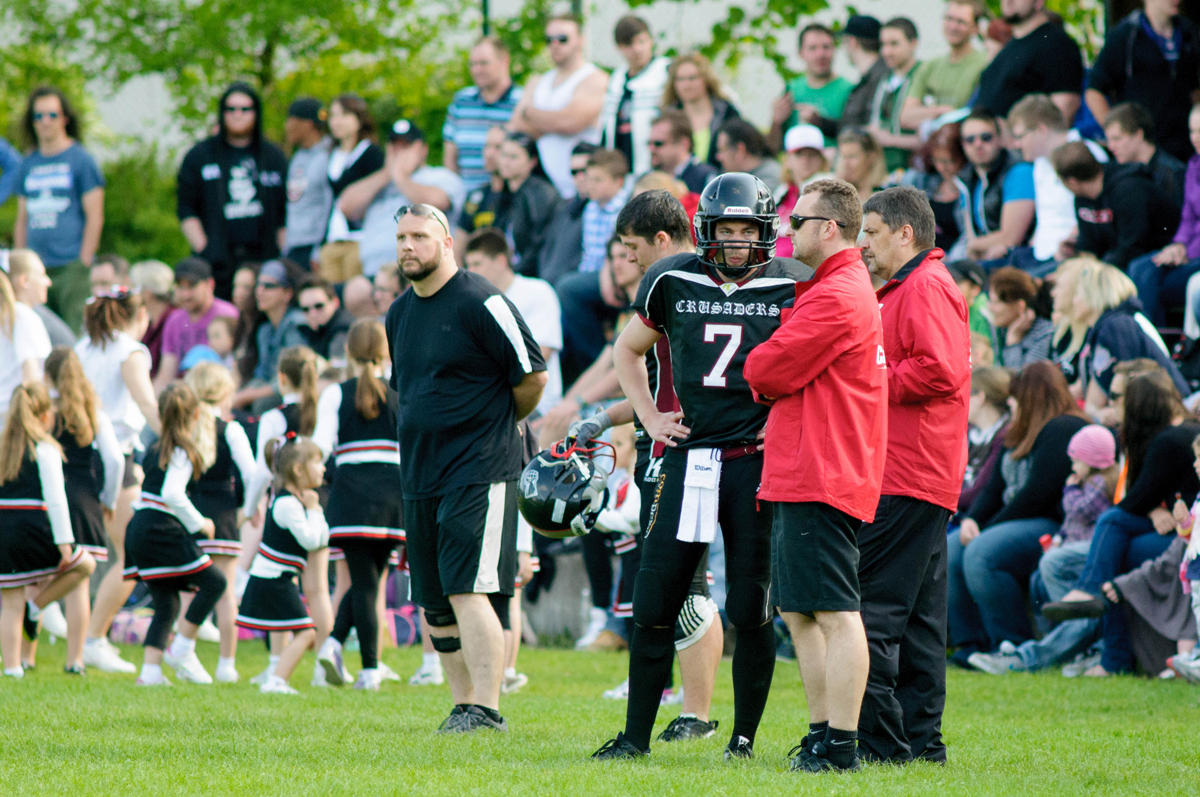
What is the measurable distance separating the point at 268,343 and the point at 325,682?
18.5 ft

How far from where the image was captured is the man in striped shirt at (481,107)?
15.6 m

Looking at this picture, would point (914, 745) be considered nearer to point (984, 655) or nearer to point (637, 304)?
point (637, 304)

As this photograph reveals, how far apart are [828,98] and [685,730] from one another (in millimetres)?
9894

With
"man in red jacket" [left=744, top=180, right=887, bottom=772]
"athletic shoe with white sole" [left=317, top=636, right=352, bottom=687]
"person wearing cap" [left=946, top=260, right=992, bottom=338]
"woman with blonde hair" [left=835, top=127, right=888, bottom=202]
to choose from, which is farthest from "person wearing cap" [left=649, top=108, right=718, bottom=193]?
"man in red jacket" [left=744, top=180, right=887, bottom=772]

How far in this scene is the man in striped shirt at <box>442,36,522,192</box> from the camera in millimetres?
15562

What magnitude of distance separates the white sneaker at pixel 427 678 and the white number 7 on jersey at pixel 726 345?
4.37 metres

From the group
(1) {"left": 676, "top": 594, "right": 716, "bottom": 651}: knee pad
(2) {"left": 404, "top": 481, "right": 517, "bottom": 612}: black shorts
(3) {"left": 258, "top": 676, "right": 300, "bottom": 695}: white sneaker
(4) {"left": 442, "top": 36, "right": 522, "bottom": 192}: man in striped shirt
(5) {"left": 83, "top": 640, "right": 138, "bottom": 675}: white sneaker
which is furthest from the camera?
(4) {"left": 442, "top": 36, "right": 522, "bottom": 192}: man in striped shirt

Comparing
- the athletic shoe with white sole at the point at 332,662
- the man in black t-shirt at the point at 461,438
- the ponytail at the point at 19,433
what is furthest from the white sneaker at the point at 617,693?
the ponytail at the point at 19,433

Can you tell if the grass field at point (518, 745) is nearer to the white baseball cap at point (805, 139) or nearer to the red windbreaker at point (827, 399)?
the red windbreaker at point (827, 399)

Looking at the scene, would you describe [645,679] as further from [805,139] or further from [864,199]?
[805,139]

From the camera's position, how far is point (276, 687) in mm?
8977

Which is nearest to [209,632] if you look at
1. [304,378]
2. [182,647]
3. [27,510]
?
[182,647]

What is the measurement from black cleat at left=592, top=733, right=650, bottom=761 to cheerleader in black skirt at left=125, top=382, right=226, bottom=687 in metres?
4.53

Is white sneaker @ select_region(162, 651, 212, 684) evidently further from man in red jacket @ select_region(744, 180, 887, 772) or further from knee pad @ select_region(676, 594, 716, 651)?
man in red jacket @ select_region(744, 180, 887, 772)
